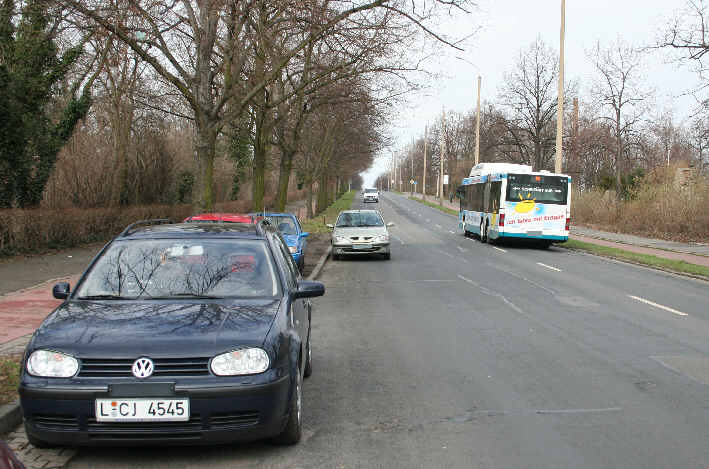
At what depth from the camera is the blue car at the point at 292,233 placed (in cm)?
1633

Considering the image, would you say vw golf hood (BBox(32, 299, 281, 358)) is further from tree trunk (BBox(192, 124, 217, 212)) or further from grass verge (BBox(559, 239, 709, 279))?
grass verge (BBox(559, 239, 709, 279))

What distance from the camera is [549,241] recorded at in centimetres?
2636

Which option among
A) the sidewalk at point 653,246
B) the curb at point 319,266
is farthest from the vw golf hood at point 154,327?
the sidewalk at point 653,246

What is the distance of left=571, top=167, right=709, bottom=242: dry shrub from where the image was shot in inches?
1105

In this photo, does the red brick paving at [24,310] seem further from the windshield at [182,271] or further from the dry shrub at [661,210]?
the dry shrub at [661,210]

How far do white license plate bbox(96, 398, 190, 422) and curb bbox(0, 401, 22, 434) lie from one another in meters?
1.30

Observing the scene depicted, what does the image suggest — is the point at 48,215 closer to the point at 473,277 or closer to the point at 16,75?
the point at 16,75

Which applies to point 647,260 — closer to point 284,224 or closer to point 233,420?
point 284,224

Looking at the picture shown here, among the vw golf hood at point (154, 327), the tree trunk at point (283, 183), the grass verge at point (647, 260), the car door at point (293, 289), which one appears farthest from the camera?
the tree trunk at point (283, 183)

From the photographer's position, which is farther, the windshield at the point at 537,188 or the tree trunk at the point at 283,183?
the tree trunk at the point at 283,183

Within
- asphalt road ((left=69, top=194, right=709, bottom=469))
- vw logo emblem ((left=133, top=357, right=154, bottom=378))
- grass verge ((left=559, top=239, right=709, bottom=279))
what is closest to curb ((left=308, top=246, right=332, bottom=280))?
asphalt road ((left=69, top=194, right=709, bottom=469))

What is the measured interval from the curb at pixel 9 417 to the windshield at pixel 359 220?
16.5 metres

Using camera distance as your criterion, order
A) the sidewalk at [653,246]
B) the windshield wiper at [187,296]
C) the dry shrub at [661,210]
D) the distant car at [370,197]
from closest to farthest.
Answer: the windshield wiper at [187,296] < the sidewalk at [653,246] < the dry shrub at [661,210] < the distant car at [370,197]

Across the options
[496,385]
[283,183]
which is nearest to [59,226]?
[283,183]
